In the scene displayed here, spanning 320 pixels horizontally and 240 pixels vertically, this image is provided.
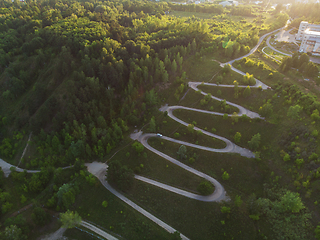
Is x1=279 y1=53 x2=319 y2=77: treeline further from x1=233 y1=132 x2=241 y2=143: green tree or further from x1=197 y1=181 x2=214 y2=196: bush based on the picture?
x1=197 y1=181 x2=214 y2=196: bush

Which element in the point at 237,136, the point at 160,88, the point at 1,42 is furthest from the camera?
the point at 1,42

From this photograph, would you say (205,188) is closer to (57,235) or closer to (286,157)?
(286,157)

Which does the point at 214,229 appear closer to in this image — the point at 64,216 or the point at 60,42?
the point at 64,216

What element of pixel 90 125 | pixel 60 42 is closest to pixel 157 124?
pixel 90 125

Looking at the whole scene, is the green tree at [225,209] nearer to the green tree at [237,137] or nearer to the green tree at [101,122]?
the green tree at [237,137]

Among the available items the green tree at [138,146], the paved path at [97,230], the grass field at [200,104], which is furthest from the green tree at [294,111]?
the paved path at [97,230]

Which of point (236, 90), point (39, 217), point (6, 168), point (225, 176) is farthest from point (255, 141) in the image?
point (6, 168)

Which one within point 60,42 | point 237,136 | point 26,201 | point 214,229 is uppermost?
point 60,42
